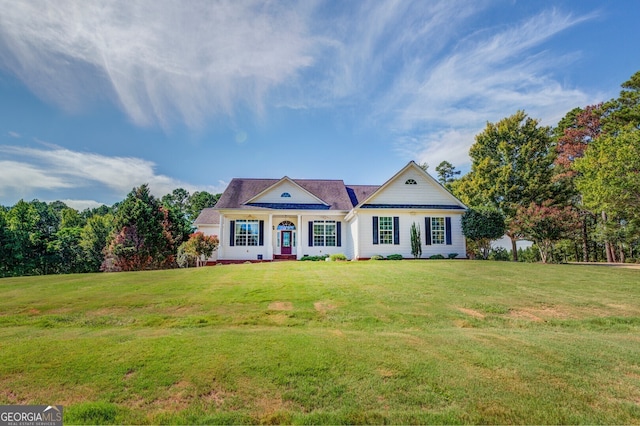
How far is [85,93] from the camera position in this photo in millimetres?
13961

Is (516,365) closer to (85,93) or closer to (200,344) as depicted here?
(200,344)

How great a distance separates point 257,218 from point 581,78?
2030 cm

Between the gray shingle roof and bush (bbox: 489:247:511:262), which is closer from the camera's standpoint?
the gray shingle roof

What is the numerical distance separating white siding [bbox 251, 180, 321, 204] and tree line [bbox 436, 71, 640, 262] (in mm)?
11427

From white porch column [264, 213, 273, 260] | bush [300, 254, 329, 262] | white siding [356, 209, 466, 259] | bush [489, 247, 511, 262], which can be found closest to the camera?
white siding [356, 209, 466, 259]

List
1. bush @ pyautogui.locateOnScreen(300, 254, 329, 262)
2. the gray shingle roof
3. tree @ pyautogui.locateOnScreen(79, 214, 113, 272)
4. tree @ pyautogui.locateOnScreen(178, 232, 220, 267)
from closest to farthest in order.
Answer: tree @ pyautogui.locateOnScreen(178, 232, 220, 267) < bush @ pyautogui.locateOnScreen(300, 254, 329, 262) < the gray shingle roof < tree @ pyautogui.locateOnScreen(79, 214, 113, 272)

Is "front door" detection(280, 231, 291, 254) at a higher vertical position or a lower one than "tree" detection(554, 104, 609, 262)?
lower

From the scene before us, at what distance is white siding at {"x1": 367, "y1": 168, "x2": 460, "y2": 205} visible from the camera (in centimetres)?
2295

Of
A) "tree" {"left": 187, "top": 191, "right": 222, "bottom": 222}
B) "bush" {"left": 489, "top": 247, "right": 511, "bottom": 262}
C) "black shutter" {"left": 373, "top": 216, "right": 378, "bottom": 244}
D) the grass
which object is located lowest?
the grass

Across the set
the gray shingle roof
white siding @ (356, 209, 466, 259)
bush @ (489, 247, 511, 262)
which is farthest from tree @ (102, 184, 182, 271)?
bush @ (489, 247, 511, 262)

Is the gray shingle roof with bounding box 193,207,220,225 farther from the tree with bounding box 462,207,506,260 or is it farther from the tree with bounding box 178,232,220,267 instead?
the tree with bounding box 462,207,506,260

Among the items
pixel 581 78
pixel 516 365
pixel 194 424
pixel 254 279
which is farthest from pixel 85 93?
pixel 581 78

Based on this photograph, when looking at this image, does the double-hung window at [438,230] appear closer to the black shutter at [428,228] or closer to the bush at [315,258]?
the black shutter at [428,228]

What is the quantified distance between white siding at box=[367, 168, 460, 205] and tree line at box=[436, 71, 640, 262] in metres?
2.27
